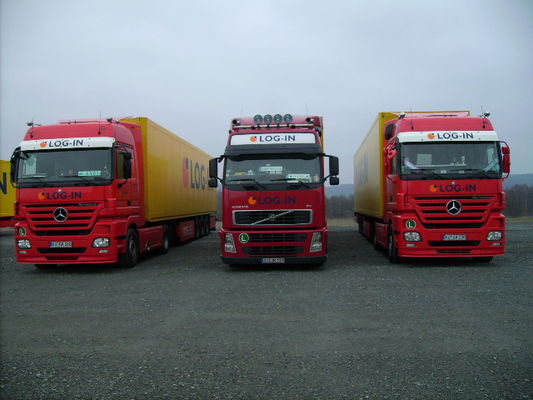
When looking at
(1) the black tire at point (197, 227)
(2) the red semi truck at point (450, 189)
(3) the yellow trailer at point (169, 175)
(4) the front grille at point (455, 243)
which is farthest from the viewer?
(1) the black tire at point (197, 227)

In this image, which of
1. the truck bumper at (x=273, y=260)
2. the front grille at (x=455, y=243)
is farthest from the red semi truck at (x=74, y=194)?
the front grille at (x=455, y=243)

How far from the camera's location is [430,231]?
10.9 m

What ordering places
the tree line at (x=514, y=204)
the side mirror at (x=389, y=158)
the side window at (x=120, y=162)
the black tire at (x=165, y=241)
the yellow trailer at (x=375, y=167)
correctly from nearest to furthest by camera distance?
the side window at (x=120, y=162)
the side mirror at (x=389, y=158)
the yellow trailer at (x=375, y=167)
the black tire at (x=165, y=241)
the tree line at (x=514, y=204)

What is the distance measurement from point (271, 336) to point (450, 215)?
258 inches

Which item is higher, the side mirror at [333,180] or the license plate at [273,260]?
the side mirror at [333,180]

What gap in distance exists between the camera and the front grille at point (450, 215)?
425 inches

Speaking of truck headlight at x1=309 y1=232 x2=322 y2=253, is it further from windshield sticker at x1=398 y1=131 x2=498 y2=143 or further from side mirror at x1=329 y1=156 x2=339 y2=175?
windshield sticker at x1=398 y1=131 x2=498 y2=143

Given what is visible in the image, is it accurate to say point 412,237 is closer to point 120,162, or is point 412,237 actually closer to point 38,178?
point 120,162

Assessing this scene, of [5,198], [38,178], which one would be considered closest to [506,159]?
[38,178]

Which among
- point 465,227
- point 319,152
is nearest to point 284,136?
point 319,152

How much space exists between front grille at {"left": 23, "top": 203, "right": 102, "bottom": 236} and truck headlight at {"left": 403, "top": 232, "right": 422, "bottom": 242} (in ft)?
21.8

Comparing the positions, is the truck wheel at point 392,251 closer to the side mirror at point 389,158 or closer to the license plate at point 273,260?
the side mirror at point 389,158

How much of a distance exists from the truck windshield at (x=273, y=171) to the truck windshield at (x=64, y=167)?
2.72 meters

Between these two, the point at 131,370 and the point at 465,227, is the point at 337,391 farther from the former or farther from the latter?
the point at 465,227
